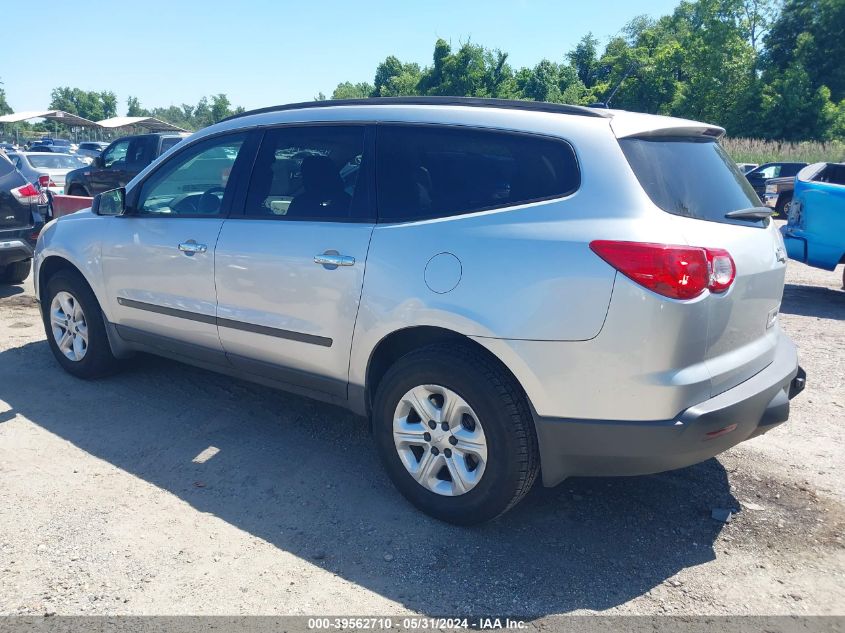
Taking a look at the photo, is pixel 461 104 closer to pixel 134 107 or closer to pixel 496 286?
pixel 496 286

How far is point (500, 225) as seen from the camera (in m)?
3.02

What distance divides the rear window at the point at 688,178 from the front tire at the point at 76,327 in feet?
12.6

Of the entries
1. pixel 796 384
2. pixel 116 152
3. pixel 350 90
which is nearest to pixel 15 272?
pixel 116 152

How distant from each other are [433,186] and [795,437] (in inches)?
111

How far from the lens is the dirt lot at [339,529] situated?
2.78m

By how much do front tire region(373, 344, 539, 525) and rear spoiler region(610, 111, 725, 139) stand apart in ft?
3.80

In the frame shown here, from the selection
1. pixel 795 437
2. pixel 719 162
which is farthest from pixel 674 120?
pixel 795 437

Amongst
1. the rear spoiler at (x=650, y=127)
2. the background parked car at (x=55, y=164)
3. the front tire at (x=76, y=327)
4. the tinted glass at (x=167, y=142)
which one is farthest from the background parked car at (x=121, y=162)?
the rear spoiler at (x=650, y=127)

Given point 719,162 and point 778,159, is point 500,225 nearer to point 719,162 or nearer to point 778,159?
point 719,162

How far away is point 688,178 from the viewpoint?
3.09 m

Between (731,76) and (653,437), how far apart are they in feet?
160

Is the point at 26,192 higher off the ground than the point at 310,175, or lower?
lower

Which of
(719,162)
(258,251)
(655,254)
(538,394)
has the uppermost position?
Result: (719,162)

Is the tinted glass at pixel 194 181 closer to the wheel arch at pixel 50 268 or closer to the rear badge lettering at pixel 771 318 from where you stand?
the wheel arch at pixel 50 268
